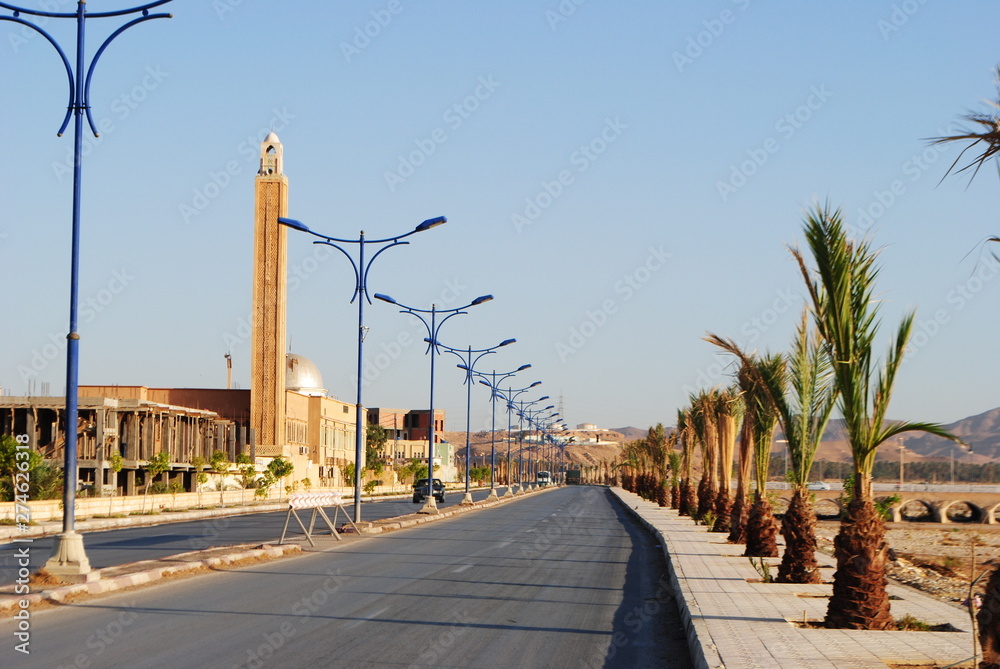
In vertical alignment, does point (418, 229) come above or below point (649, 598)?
above

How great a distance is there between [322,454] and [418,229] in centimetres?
7331

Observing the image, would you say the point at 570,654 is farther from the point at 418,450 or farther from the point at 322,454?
the point at 418,450

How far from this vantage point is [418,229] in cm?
3350

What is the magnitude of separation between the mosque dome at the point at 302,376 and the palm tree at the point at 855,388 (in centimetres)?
10665

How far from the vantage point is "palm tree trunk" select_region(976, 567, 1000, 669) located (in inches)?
290

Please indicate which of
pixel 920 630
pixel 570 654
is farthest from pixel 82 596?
pixel 920 630

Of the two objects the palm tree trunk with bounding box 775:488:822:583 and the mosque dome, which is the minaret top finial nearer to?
the mosque dome

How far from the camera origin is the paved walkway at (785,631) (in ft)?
31.6

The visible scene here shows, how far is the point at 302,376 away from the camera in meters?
119

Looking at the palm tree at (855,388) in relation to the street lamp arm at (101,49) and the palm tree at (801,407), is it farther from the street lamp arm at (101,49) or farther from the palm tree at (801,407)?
the street lamp arm at (101,49)

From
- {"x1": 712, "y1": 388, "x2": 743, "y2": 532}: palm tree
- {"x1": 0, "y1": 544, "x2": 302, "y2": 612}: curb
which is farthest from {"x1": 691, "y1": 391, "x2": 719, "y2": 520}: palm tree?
{"x1": 0, "y1": 544, "x2": 302, "y2": 612}: curb

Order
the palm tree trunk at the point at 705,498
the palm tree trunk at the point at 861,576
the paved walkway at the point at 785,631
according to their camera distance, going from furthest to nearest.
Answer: the palm tree trunk at the point at 705,498 < the palm tree trunk at the point at 861,576 < the paved walkway at the point at 785,631

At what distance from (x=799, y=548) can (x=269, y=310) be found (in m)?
77.2

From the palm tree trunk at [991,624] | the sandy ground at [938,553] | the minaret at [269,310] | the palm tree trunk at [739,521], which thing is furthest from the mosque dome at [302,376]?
the palm tree trunk at [991,624]
